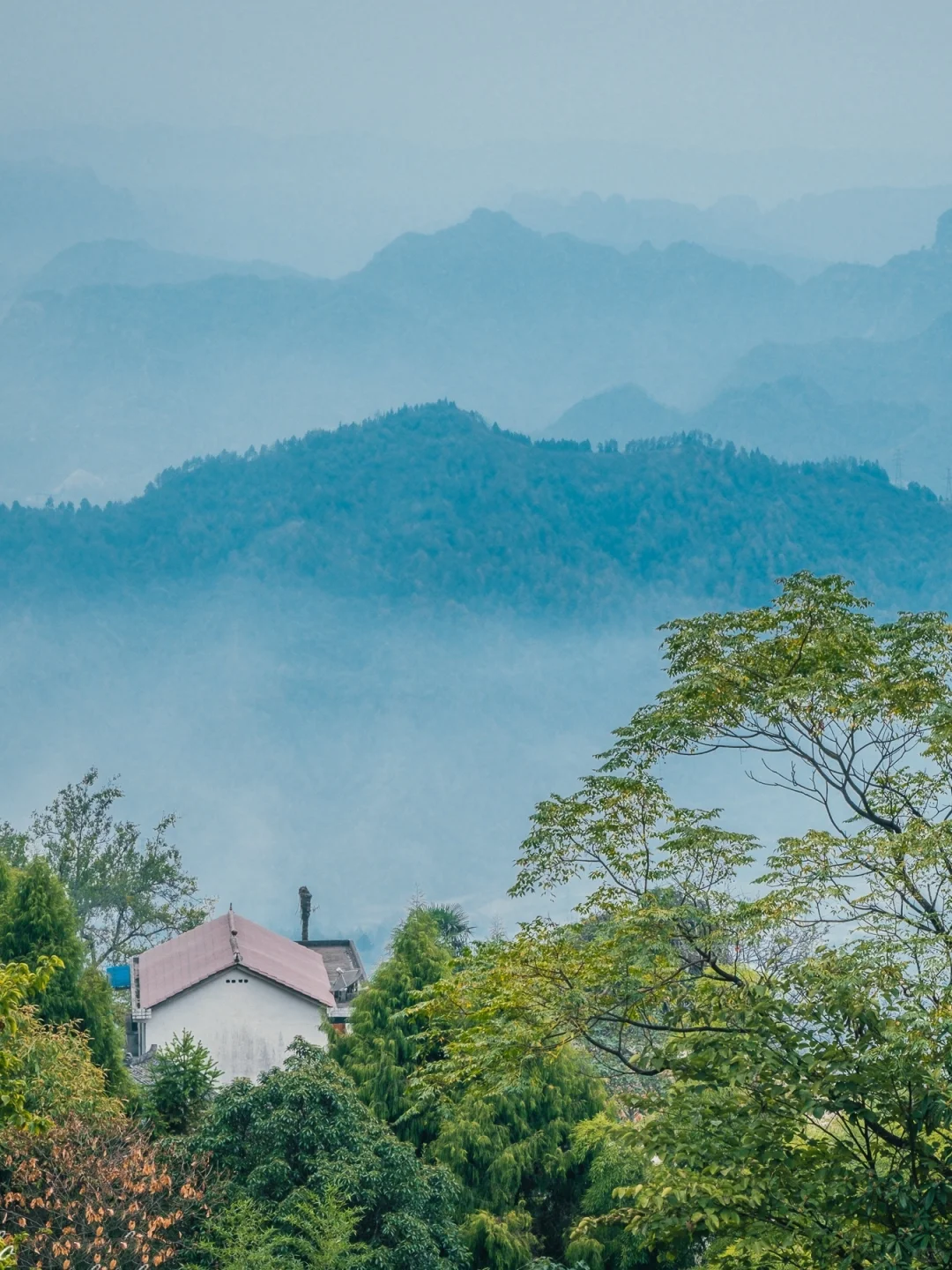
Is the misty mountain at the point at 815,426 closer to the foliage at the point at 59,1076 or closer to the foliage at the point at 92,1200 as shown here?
the foliage at the point at 59,1076

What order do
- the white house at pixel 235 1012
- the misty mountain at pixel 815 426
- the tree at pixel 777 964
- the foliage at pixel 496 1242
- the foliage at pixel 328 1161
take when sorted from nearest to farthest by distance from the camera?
the tree at pixel 777 964 → the foliage at pixel 328 1161 → the foliage at pixel 496 1242 → the white house at pixel 235 1012 → the misty mountain at pixel 815 426

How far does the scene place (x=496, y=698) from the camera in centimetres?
15550

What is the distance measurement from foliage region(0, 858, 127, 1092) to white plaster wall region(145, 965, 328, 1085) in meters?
13.3

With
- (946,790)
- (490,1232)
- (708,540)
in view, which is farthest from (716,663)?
(708,540)

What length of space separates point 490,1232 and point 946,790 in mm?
10667

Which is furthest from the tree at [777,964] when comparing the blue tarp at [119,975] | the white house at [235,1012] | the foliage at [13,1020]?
the blue tarp at [119,975]

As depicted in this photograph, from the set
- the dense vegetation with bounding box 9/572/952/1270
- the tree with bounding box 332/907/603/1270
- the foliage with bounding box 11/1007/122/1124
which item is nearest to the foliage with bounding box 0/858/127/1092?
the dense vegetation with bounding box 9/572/952/1270

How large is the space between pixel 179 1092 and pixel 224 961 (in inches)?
709

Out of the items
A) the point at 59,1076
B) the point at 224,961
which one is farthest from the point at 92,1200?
the point at 224,961

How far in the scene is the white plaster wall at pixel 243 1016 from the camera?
121 feet

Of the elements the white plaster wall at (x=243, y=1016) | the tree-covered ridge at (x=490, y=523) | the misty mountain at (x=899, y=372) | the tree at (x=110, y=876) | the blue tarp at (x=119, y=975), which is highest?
the misty mountain at (x=899, y=372)

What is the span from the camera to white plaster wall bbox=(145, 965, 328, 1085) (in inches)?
1451

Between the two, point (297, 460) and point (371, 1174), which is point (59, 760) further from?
point (371, 1174)

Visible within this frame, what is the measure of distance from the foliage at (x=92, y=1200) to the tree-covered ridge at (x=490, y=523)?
12892 centimetres
